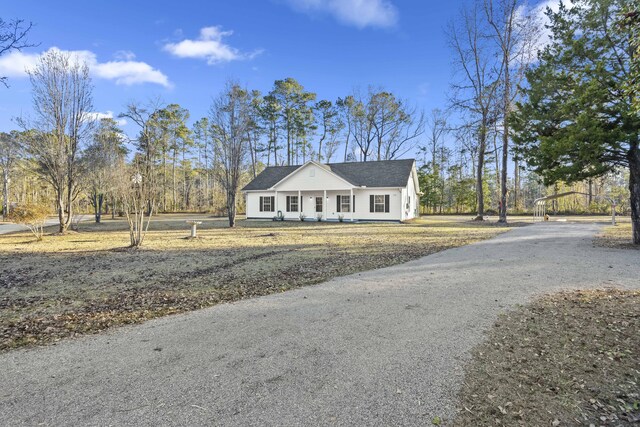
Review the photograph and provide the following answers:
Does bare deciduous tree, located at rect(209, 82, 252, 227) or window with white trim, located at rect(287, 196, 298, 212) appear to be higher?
bare deciduous tree, located at rect(209, 82, 252, 227)

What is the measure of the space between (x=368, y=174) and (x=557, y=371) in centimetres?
2449

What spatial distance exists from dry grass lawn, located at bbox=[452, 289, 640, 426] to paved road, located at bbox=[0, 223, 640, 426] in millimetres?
186

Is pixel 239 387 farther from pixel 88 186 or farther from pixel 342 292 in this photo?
pixel 88 186

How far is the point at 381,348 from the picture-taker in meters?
3.19

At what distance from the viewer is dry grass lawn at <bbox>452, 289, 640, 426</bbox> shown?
219 centimetres

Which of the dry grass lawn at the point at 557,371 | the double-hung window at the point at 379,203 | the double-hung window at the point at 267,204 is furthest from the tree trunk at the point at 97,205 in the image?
the dry grass lawn at the point at 557,371

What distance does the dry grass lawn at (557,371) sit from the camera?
7.17 feet

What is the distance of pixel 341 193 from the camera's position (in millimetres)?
25609

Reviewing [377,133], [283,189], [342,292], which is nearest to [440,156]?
[377,133]

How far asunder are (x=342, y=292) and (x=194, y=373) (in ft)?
9.63

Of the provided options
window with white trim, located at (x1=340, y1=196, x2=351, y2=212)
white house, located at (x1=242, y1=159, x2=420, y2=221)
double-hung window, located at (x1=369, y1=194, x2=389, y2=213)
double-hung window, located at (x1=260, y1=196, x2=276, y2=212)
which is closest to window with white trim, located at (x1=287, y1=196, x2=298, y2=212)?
white house, located at (x1=242, y1=159, x2=420, y2=221)

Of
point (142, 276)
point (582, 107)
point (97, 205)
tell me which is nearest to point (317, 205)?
point (97, 205)

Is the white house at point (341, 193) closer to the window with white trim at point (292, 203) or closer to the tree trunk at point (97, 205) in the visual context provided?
the window with white trim at point (292, 203)

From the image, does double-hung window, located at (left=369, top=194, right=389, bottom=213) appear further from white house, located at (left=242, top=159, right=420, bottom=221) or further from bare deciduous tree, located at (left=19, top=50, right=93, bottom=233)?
bare deciduous tree, located at (left=19, top=50, right=93, bottom=233)
